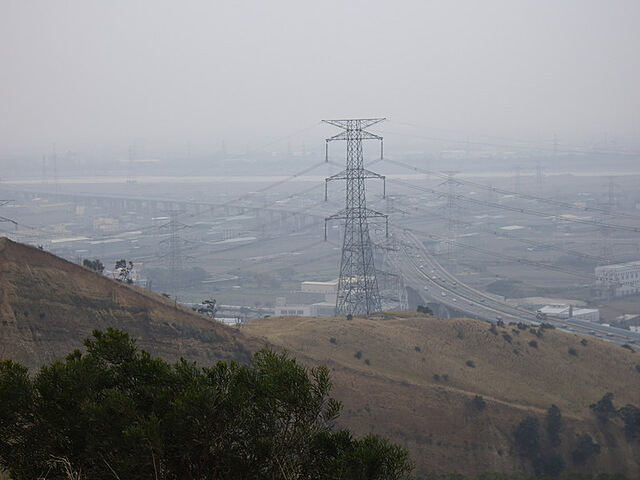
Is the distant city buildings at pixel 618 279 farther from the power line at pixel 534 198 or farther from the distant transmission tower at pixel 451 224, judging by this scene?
the power line at pixel 534 198

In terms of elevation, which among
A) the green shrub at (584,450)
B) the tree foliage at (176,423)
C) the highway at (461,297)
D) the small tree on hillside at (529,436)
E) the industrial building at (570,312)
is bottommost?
the industrial building at (570,312)

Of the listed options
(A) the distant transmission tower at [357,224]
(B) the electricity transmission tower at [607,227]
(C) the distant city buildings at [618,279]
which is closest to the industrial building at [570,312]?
(C) the distant city buildings at [618,279]

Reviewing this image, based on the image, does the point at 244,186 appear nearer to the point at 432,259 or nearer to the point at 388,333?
the point at 432,259

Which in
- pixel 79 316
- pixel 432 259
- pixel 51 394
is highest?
pixel 51 394

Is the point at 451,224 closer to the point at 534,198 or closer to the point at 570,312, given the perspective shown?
the point at 534,198

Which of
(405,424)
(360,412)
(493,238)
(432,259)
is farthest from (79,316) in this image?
(493,238)

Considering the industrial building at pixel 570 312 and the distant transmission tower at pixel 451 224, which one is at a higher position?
Answer: the distant transmission tower at pixel 451 224

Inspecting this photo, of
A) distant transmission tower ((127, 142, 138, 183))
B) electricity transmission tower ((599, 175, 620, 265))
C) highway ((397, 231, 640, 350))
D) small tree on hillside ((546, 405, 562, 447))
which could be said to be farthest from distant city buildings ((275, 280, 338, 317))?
distant transmission tower ((127, 142, 138, 183))
